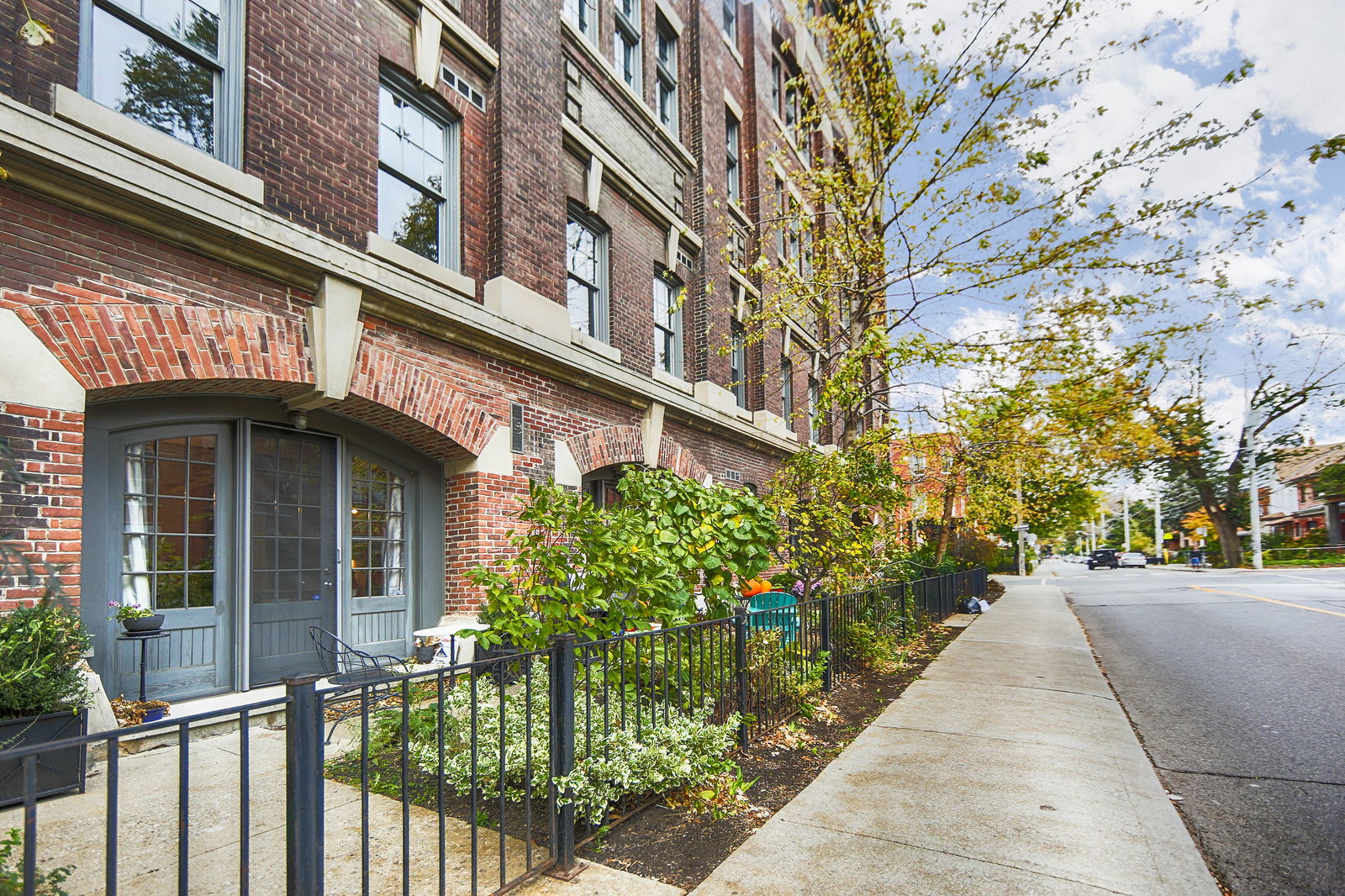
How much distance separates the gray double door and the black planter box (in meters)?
1.40

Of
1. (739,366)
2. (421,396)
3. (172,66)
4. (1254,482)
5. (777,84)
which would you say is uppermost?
(777,84)

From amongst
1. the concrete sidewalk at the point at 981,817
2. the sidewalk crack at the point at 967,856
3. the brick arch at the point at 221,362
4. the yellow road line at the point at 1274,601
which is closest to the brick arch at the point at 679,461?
the brick arch at the point at 221,362

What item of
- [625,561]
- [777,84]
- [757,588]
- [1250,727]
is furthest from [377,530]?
[777,84]

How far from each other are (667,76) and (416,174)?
7.60 m

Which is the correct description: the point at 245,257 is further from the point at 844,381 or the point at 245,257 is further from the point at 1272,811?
the point at 1272,811

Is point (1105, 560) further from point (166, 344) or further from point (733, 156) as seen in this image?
point (166, 344)

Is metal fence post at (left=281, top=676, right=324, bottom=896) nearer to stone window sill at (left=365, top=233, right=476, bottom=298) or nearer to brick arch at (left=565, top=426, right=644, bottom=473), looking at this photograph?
stone window sill at (left=365, top=233, right=476, bottom=298)

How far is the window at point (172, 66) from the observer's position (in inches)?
221

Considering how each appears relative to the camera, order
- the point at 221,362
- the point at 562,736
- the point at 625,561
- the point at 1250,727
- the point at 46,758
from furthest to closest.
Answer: the point at 1250,727
the point at 221,362
the point at 625,561
the point at 46,758
the point at 562,736

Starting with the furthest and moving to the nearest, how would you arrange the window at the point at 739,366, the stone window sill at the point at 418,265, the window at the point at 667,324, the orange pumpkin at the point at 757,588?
the window at the point at 739,366 → the window at the point at 667,324 → the orange pumpkin at the point at 757,588 → the stone window sill at the point at 418,265

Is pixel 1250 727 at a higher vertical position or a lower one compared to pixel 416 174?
lower

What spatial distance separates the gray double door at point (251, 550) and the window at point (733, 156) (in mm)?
11450

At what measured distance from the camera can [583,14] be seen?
11.2 meters

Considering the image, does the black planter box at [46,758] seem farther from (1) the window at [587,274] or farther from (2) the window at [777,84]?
(2) the window at [777,84]
